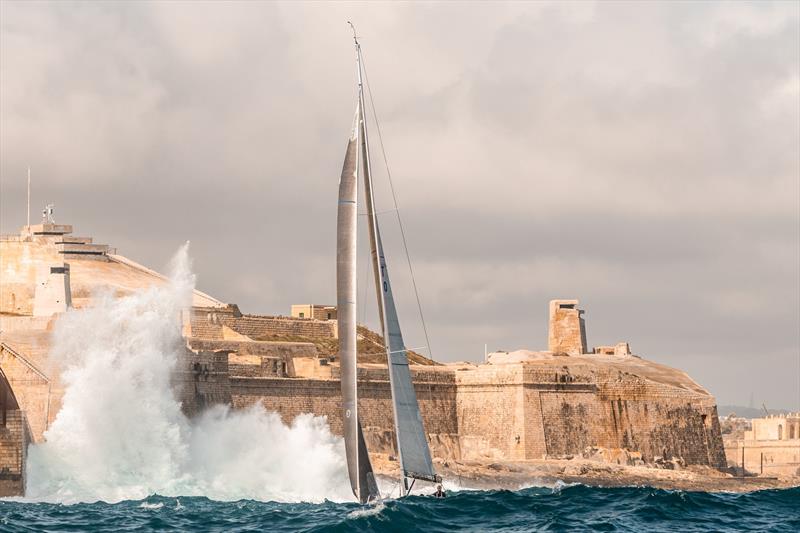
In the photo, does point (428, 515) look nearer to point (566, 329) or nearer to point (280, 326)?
point (280, 326)

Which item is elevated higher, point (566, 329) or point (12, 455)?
point (566, 329)

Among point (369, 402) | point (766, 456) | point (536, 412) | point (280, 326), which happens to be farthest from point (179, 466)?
point (766, 456)

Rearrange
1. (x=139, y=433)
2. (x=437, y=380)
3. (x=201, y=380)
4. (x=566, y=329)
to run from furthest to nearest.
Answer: (x=566, y=329) < (x=437, y=380) < (x=201, y=380) < (x=139, y=433)

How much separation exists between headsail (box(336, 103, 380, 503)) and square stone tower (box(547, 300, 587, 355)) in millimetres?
39526

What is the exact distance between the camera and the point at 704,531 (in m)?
36.3

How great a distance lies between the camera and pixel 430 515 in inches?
1464

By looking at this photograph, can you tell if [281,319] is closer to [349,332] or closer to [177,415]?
[177,415]

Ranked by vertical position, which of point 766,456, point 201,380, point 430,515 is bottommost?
point 766,456

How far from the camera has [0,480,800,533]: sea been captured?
3588 cm

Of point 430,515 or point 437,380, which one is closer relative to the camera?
point 430,515

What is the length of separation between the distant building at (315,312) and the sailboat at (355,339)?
34.8 m

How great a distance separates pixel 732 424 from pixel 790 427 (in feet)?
64.8

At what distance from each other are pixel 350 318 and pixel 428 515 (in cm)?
440

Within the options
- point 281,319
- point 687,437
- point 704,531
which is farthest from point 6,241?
point 704,531
